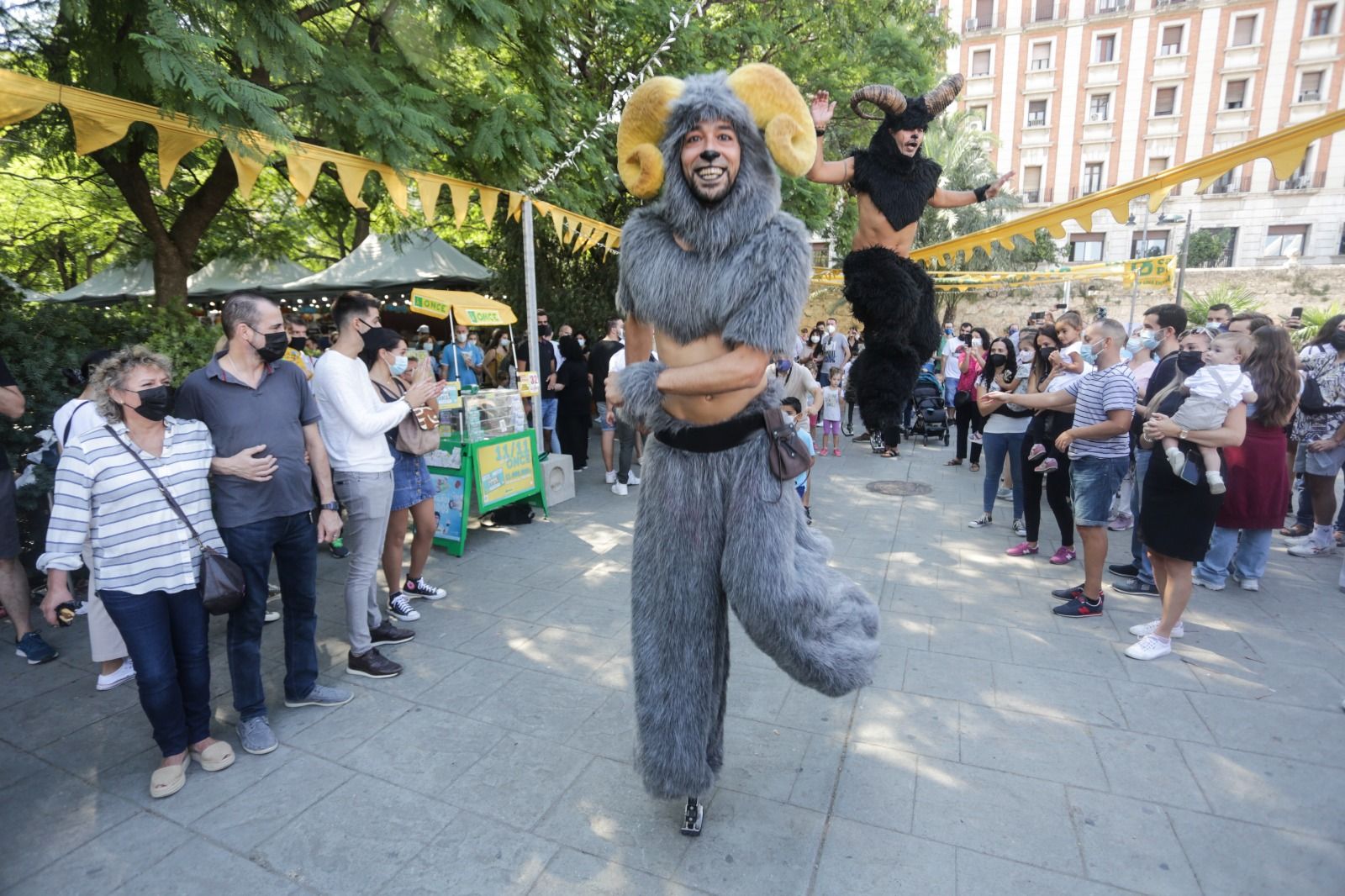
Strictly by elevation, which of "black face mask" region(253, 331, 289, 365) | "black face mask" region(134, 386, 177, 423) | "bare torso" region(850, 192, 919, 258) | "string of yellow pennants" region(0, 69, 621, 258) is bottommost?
"black face mask" region(134, 386, 177, 423)

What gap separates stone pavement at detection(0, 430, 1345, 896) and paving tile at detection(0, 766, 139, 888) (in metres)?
0.01

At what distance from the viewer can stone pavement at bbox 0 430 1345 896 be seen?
2295mm

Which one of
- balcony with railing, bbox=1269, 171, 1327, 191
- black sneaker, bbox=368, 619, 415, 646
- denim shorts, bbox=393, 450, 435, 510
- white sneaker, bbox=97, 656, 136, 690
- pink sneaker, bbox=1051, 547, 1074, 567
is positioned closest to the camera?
white sneaker, bbox=97, 656, 136, 690

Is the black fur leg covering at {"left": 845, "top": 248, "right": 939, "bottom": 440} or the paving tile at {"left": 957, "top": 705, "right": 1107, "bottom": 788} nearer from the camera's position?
the black fur leg covering at {"left": 845, "top": 248, "right": 939, "bottom": 440}

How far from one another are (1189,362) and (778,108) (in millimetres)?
4029


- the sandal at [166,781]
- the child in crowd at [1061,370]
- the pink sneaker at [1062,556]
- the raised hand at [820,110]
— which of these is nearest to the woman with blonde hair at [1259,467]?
the pink sneaker at [1062,556]

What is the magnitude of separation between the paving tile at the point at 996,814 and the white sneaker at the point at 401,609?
3150mm

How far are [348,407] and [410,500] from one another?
901 millimetres

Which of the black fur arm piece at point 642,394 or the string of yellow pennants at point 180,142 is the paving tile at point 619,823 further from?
the string of yellow pennants at point 180,142

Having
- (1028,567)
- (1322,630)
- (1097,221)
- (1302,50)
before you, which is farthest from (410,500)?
(1302,50)

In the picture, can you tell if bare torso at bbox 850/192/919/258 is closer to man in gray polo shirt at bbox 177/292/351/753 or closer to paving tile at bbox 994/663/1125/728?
paving tile at bbox 994/663/1125/728

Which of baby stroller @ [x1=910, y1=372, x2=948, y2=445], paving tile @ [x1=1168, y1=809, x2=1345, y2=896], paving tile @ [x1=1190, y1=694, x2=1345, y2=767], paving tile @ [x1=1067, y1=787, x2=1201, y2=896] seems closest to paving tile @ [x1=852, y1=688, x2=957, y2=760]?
paving tile @ [x1=1067, y1=787, x2=1201, y2=896]

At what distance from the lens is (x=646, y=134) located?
7.19 ft

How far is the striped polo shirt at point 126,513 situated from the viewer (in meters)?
2.53
